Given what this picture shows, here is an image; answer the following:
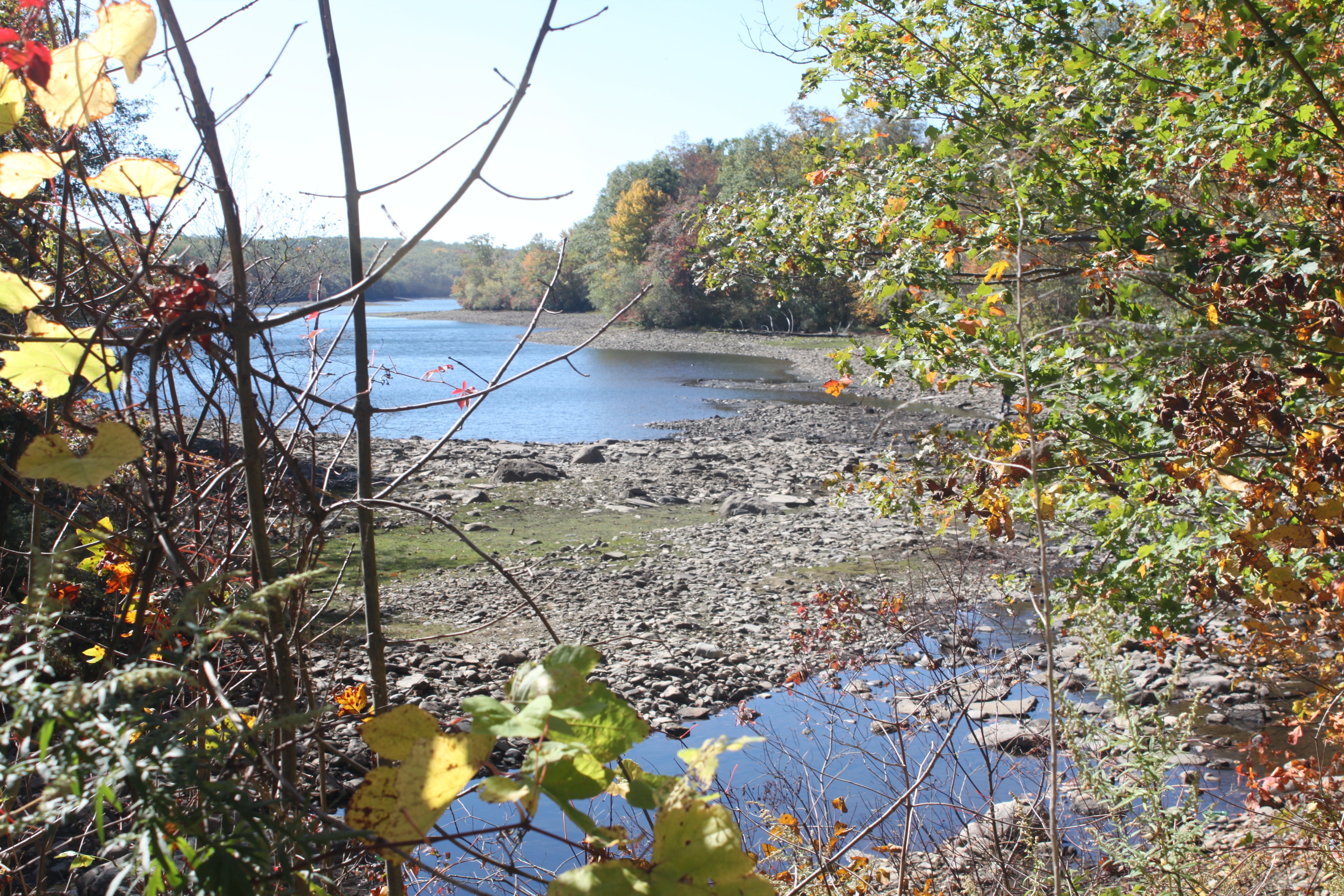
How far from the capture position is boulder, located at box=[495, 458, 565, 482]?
13.2m

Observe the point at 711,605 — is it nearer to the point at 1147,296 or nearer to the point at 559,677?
the point at 1147,296

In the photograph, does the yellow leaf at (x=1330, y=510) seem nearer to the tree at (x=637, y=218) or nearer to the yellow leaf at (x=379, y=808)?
the yellow leaf at (x=379, y=808)

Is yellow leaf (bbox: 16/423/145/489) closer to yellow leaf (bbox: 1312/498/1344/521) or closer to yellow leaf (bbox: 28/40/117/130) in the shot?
yellow leaf (bbox: 28/40/117/130)

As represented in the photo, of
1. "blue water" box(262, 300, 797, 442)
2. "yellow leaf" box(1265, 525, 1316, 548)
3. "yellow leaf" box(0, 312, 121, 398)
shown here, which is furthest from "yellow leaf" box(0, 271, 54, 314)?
"blue water" box(262, 300, 797, 442)

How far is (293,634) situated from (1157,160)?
3.54 m

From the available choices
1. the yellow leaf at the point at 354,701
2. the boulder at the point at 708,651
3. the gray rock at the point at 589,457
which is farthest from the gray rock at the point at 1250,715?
the gray rock at the point at 589,457

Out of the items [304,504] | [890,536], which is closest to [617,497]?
[890,536]

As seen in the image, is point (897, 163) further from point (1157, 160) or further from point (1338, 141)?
point (1338, 141)

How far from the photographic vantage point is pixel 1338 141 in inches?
91.4

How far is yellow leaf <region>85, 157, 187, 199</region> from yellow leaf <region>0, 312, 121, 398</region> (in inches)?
6.3

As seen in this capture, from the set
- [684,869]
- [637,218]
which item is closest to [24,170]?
[684,869]

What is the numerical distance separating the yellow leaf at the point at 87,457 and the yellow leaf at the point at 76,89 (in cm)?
36

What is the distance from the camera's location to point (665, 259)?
143 ft

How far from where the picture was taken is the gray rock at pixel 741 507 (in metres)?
11.2
